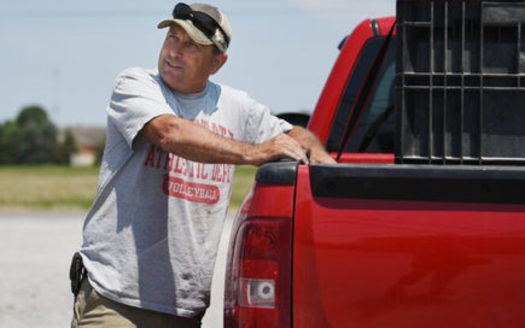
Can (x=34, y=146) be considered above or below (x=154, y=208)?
below

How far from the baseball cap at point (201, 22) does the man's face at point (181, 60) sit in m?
0.04

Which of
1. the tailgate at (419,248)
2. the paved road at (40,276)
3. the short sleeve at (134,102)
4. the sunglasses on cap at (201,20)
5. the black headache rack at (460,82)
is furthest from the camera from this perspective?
the paved road at (40,276)

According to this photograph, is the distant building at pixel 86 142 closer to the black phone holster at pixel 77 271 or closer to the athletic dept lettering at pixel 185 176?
the black phone holster at pixel 77 271

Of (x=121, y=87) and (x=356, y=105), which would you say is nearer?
(x=121, y=87)

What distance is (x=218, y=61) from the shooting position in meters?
3.21

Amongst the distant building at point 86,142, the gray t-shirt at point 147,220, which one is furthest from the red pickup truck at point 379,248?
the distant building at point 86,142

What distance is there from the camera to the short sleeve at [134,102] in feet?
9.21

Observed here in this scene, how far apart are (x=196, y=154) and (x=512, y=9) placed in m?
1.15

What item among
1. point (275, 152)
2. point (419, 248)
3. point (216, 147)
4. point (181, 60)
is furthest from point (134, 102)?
point (419, 248)

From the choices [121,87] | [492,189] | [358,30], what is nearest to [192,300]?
[121,87]

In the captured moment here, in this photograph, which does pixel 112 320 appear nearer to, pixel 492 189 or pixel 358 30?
pixel 492 189

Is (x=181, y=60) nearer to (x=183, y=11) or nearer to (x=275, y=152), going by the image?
(x=183, y=11)

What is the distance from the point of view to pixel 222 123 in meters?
3.18

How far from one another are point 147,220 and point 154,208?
53 mm
